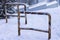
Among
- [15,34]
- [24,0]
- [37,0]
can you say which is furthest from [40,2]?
[15,34]

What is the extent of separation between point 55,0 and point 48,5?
1478 millimetres

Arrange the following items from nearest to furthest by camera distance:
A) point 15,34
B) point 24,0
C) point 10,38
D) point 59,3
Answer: point 10,38, point 15,34, point 24,0, point 59,3

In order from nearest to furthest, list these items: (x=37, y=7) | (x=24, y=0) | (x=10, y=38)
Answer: (x=10, y=38) → (x=37, y=7) → (x=24, y=0)

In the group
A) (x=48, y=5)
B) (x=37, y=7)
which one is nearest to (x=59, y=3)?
(x=48, y=5)

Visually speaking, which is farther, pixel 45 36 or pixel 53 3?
pixel 53 3

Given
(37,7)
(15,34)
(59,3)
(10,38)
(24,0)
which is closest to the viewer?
(10,38)

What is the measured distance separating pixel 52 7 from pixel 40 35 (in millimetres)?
8357

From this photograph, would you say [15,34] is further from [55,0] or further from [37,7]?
[55,0]

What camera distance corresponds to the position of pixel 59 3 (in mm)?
14344

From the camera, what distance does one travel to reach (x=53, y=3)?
13.6 m

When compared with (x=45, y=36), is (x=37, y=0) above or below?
above

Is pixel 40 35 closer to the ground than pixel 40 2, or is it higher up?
closer to the ground

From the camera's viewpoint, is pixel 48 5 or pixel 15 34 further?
pixel 48 5

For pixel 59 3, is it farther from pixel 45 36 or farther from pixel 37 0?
pixel 45 36
